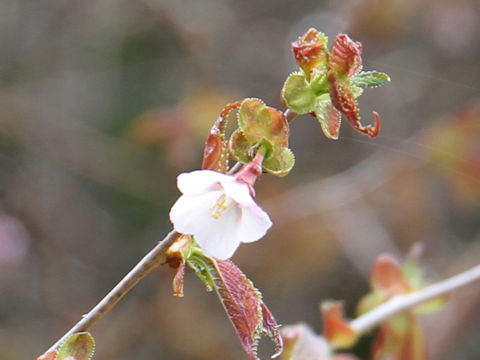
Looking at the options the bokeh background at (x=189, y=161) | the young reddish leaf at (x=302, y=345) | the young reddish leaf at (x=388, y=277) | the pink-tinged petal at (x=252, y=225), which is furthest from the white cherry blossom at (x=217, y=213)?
the bokeh background at (x=189, y=161)

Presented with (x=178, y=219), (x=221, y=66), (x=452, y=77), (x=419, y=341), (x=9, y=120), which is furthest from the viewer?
(x=452, y=77)

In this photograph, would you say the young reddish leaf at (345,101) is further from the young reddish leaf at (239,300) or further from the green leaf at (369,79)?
the young reddish leaf at (239,300)

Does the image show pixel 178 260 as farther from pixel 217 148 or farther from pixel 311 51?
pixel 311 51

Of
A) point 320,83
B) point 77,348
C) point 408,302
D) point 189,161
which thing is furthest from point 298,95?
point 189,161

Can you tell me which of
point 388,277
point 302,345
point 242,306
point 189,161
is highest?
point 189,161

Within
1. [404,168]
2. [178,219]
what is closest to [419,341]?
[178,219]

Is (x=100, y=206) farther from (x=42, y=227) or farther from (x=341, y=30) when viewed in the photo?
(x=341, y=30)
